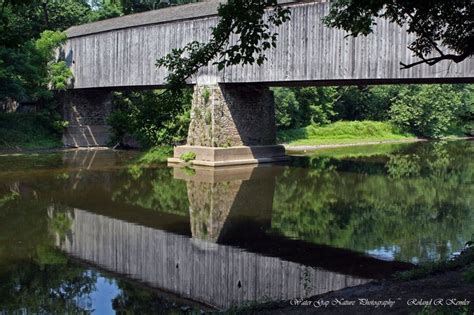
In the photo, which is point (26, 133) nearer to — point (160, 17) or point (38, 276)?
point (160, 17)

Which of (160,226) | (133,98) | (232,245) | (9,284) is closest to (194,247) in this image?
(232,245)

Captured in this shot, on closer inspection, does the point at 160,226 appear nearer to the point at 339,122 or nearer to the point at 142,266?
the point at 142,266

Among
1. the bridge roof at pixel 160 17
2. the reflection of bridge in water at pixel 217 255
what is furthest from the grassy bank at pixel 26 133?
the reflection of bridge in water at pixel 217 255

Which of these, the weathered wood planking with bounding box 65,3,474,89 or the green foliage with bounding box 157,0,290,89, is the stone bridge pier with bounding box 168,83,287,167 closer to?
the weathered wood planking with bounding box 65,3,474,89

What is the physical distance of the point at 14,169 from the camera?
22.5 m

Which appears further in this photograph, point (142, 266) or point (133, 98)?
point (133, 98)

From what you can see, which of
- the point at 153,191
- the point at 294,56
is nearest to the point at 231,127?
the point at 294,56

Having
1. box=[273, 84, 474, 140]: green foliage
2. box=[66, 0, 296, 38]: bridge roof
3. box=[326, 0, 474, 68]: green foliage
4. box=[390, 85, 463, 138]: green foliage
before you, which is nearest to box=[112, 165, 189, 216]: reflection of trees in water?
box=[326, 0, 474, 68]: green foliage

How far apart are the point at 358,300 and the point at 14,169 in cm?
1900

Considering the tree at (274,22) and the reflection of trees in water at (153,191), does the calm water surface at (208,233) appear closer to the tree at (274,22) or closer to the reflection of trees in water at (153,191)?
the reflection of trees in water at (153,191)

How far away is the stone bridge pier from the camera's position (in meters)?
24.6

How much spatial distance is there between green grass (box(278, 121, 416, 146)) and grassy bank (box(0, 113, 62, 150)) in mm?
14553

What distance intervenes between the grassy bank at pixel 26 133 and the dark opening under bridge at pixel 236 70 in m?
1.32

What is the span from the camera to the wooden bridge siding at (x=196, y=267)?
7970mm
